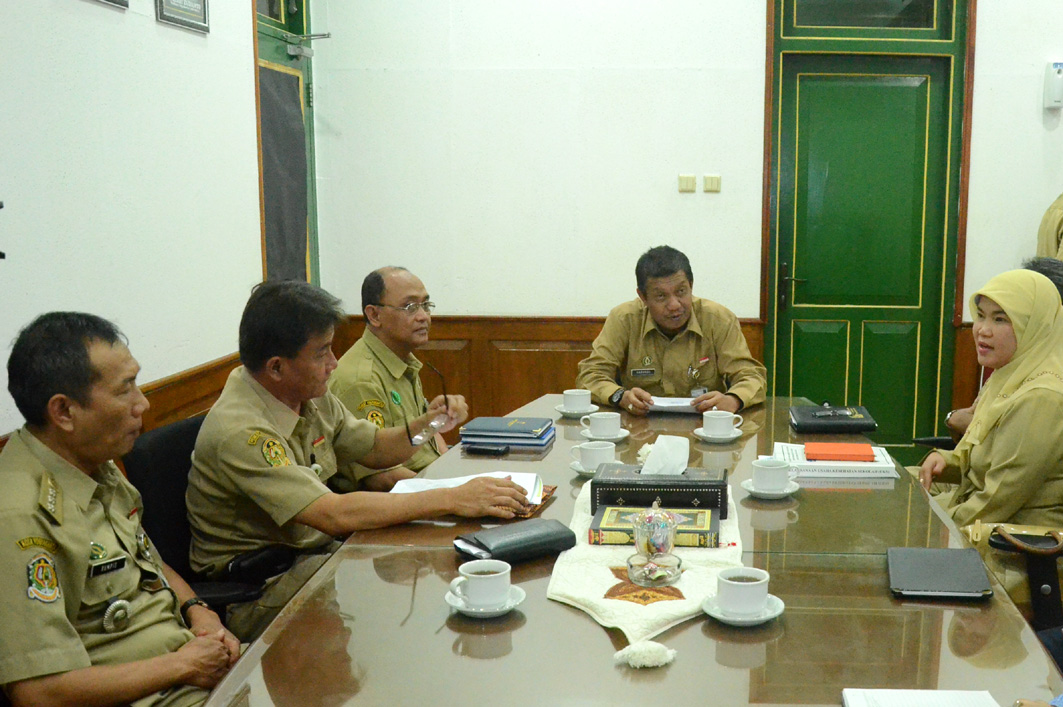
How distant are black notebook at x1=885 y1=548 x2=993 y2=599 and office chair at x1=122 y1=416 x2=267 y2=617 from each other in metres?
1.28

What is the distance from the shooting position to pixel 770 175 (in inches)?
206

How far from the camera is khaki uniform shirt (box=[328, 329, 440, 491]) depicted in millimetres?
2846

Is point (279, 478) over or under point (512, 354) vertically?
over

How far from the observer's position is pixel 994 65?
5062 millimetres

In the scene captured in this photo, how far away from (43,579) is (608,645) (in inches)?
35.9

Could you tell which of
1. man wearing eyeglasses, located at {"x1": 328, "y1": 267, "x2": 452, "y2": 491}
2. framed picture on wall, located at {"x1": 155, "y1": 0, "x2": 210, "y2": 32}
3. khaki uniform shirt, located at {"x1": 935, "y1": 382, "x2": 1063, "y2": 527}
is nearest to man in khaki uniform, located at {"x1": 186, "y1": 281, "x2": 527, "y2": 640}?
man wearing eyeglasses, located at {"x1": 328, "y1": 267, "x2": 452, "y2": 491}

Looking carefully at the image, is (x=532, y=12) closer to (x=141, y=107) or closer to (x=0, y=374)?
(x=141, y=107)

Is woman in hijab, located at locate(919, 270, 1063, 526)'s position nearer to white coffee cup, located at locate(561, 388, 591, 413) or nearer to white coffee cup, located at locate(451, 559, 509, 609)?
white coffee cup, located at locate(561, 388, 591, 413)

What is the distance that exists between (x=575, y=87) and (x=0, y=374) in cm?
344

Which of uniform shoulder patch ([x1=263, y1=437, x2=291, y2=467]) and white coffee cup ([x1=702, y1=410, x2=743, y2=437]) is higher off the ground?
uniform shoulder patch ([x1=263, y1=437, x2=291, y2=467])

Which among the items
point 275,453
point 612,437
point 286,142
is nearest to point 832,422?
Answer: point 612,437

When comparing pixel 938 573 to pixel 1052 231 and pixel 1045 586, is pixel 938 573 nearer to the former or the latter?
pixel 1045 586

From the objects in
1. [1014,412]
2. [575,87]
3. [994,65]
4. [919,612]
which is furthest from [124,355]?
[994,65]

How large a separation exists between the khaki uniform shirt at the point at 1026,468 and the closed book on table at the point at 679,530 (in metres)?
0.82
